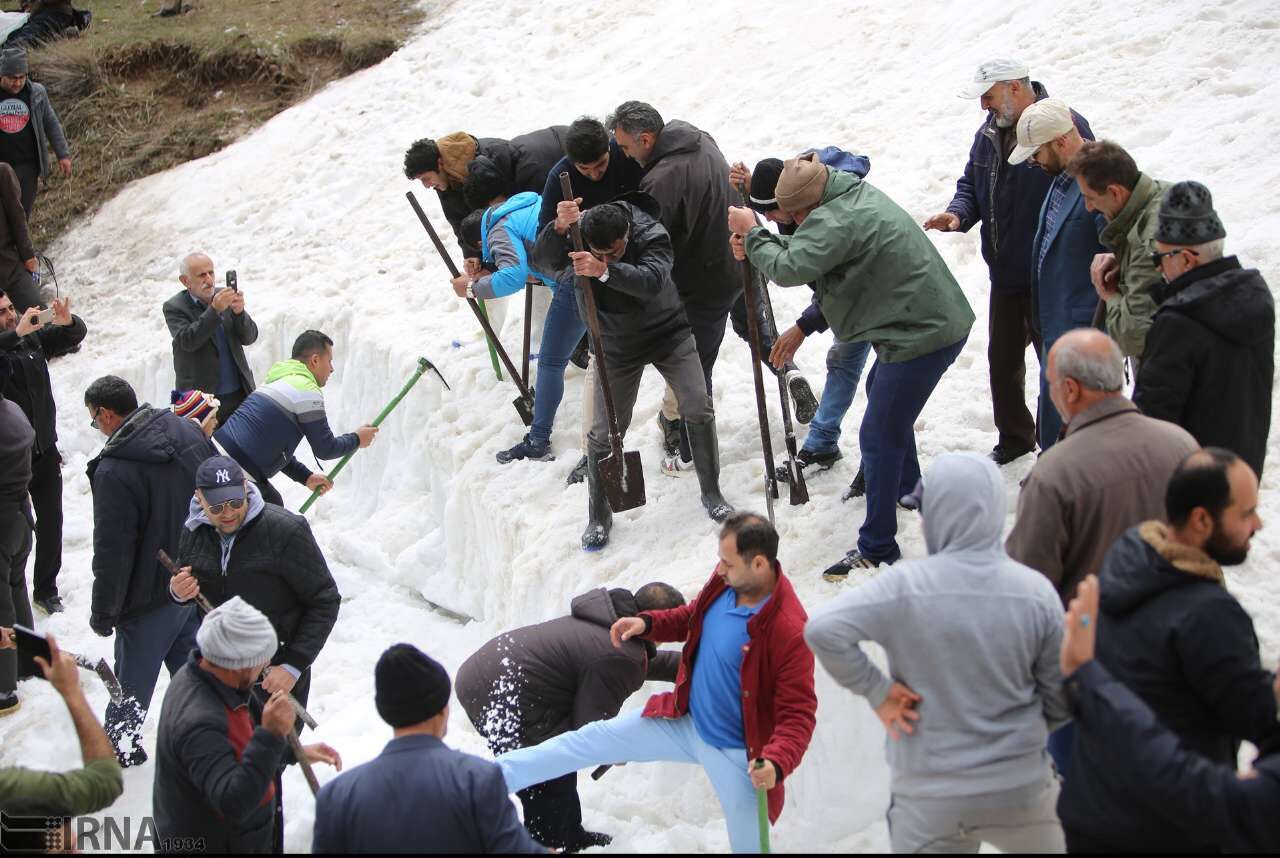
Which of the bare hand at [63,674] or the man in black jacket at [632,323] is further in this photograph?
the man in black jacket at [632,323]

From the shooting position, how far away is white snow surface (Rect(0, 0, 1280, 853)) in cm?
595

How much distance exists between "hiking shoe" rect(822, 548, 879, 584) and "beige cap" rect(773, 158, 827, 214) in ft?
5.23

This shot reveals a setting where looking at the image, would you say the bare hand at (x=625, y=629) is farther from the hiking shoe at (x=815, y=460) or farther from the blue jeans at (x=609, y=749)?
the hiking shoe at (x=815, y=460)

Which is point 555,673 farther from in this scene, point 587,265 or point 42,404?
point 42,404

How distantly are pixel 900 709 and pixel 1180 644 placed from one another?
78cm

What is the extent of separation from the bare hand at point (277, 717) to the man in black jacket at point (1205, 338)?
10.00 feet

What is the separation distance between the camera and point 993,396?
6.04 meters

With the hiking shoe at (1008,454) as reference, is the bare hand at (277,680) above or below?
above

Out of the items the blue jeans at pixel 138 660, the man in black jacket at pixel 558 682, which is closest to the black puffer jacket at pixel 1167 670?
the man in black jacket at pixel 558 682

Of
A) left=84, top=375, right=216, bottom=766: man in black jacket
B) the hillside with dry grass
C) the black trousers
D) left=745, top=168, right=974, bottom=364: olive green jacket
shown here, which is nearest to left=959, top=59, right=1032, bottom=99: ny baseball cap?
left=745, top=168, right=974, bottom=364: olive green jacket

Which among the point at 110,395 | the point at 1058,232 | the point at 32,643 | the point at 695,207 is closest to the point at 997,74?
the point at 1058,232

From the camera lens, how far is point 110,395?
597 cm

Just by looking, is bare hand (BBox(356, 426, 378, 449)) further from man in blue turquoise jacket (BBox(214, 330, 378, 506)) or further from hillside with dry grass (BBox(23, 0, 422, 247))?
hillside with dry grass (BBox(23, 0, 422, 247))

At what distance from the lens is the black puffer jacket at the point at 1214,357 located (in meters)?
4.01
